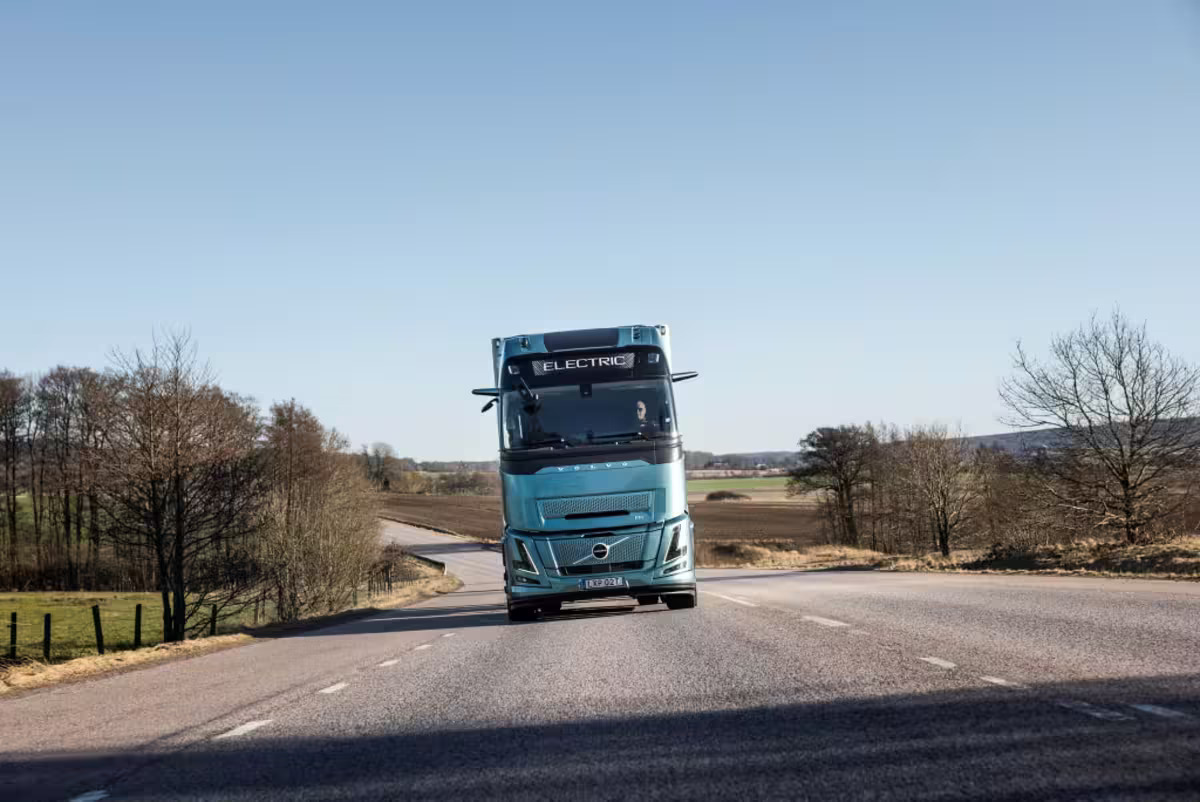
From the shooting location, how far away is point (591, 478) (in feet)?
45.7

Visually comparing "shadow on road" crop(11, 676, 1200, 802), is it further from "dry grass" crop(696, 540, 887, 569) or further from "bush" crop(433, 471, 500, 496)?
"bush" crop(433, 471, 500, 496)

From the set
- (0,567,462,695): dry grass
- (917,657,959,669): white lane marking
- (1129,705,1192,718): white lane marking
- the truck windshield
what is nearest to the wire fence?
(0,567,462,695): dry grass

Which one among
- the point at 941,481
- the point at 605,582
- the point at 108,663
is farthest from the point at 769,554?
the point at 108,663

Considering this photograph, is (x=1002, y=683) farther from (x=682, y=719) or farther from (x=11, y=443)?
(x=11, y=443)

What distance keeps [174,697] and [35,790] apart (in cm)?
435

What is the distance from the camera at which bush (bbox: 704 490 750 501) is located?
128 metres

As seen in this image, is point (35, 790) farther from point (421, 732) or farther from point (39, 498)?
point (39, 498)

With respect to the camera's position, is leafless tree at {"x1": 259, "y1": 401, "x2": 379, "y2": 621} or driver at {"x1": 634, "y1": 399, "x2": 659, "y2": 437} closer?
driver at {"x1": 634, "y1": 399, "x2": 659, "y2": 437}

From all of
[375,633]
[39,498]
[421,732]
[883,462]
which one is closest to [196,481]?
[375,633]

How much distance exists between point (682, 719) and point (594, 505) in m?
7.75

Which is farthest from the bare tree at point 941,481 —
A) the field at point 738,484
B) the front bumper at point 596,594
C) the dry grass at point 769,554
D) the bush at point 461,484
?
the bush at point 461,484

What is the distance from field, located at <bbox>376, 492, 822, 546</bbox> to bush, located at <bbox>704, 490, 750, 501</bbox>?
6167 millimetres

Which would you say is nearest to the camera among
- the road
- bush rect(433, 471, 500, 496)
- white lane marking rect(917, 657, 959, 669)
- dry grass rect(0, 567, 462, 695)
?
the road

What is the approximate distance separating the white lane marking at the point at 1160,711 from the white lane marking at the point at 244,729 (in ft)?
18.3
